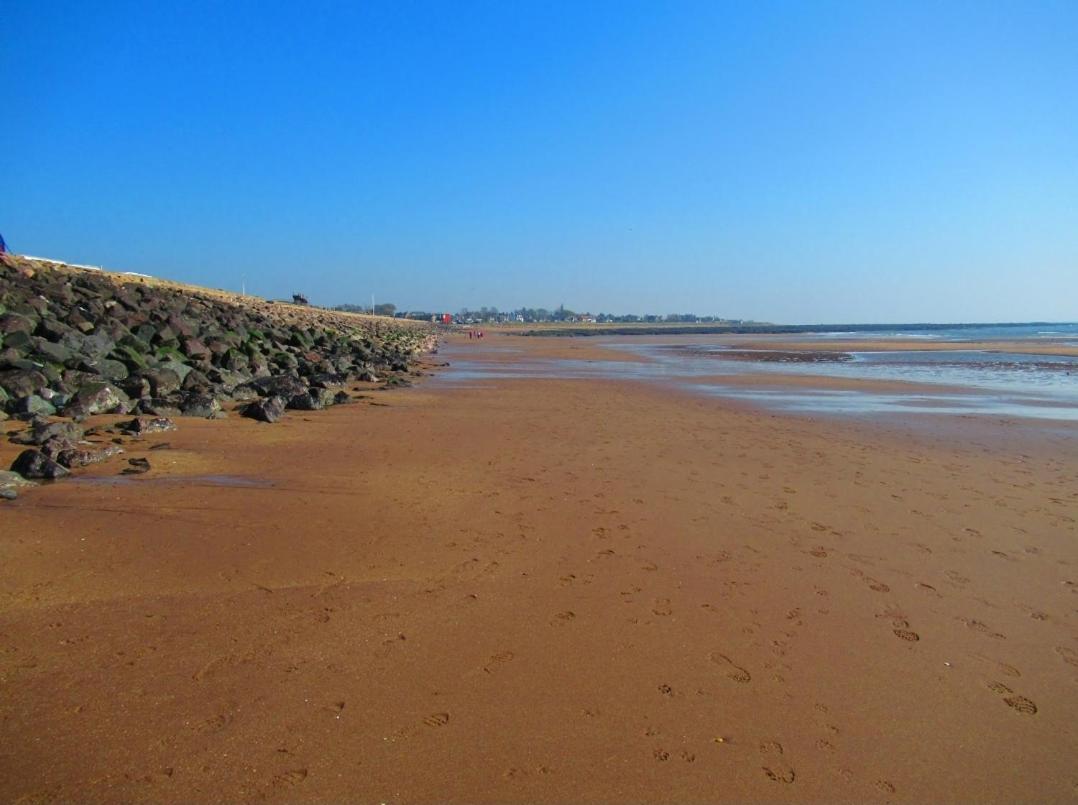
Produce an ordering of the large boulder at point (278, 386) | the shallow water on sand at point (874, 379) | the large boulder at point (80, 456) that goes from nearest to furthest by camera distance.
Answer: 1. the large boulder at point (80, 456)
2. the large boulder at point (278, 386)
3. the shallow water on sand at point (874, 379)

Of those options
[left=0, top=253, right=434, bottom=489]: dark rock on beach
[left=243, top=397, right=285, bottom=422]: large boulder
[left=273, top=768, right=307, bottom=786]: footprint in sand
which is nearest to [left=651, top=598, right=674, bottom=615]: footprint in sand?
[left=273, top=768, right=307, bottom=786]: footprint in sand

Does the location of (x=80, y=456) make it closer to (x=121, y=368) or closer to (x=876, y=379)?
(x=121, y=368)

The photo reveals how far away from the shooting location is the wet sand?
3.02 m

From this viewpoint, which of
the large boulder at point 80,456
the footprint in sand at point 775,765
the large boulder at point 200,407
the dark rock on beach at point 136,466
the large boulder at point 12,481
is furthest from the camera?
the large boulder at point 200,407

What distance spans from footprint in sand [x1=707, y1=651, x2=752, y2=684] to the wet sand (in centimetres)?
2

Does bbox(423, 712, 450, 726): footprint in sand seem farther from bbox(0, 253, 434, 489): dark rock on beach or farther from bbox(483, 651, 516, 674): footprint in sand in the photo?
bbox(0, 253, 434, 489): dark rock on beach

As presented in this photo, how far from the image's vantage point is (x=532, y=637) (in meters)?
4.22

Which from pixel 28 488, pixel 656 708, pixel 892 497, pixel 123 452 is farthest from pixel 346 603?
pixel 892 497

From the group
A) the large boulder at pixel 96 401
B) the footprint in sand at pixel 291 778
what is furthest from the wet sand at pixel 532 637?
the large boulder at pixel 96 401

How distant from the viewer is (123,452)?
27.0 feet

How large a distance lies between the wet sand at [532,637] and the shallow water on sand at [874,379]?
8545 mm

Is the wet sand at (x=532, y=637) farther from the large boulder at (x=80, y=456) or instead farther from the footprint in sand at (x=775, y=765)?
the large boulder at (x=80, y=456)

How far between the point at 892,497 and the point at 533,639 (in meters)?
5.45

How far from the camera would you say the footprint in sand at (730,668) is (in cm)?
382
